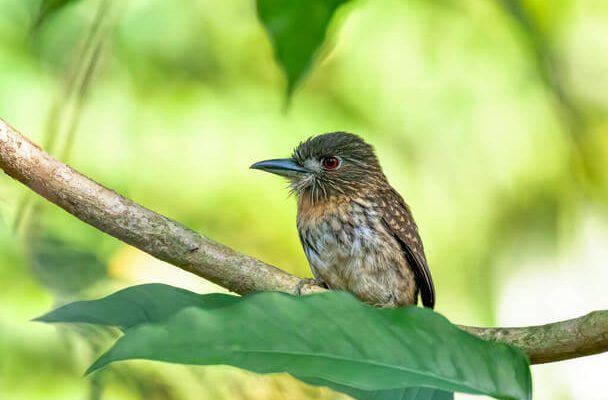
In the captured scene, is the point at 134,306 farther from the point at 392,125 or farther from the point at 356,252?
the point at 392,125

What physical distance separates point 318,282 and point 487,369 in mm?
1642

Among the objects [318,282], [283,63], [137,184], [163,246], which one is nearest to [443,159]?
[318,282]

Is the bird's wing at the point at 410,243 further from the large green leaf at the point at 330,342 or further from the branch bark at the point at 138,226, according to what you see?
the large green leaf at the point at 330,342

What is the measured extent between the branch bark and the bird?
34.2 inches

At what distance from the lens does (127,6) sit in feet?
10.8

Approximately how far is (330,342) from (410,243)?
6.09ft

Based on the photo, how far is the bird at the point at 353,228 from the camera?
2.88m

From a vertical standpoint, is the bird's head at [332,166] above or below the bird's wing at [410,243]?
above

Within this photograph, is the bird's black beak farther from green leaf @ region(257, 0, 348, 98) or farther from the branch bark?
green leaf @ region(257, 0, 348, 98)

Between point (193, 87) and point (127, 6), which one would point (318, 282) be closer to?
point (193, 87)

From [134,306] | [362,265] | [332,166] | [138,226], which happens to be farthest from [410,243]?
→ [134,306]

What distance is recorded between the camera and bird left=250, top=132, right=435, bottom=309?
2883 millimetres

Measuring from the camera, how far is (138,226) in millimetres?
1907

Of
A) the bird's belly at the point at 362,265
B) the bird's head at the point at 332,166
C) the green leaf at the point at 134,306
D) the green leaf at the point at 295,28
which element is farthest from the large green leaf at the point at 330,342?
the bird's head at the point at 332,166
